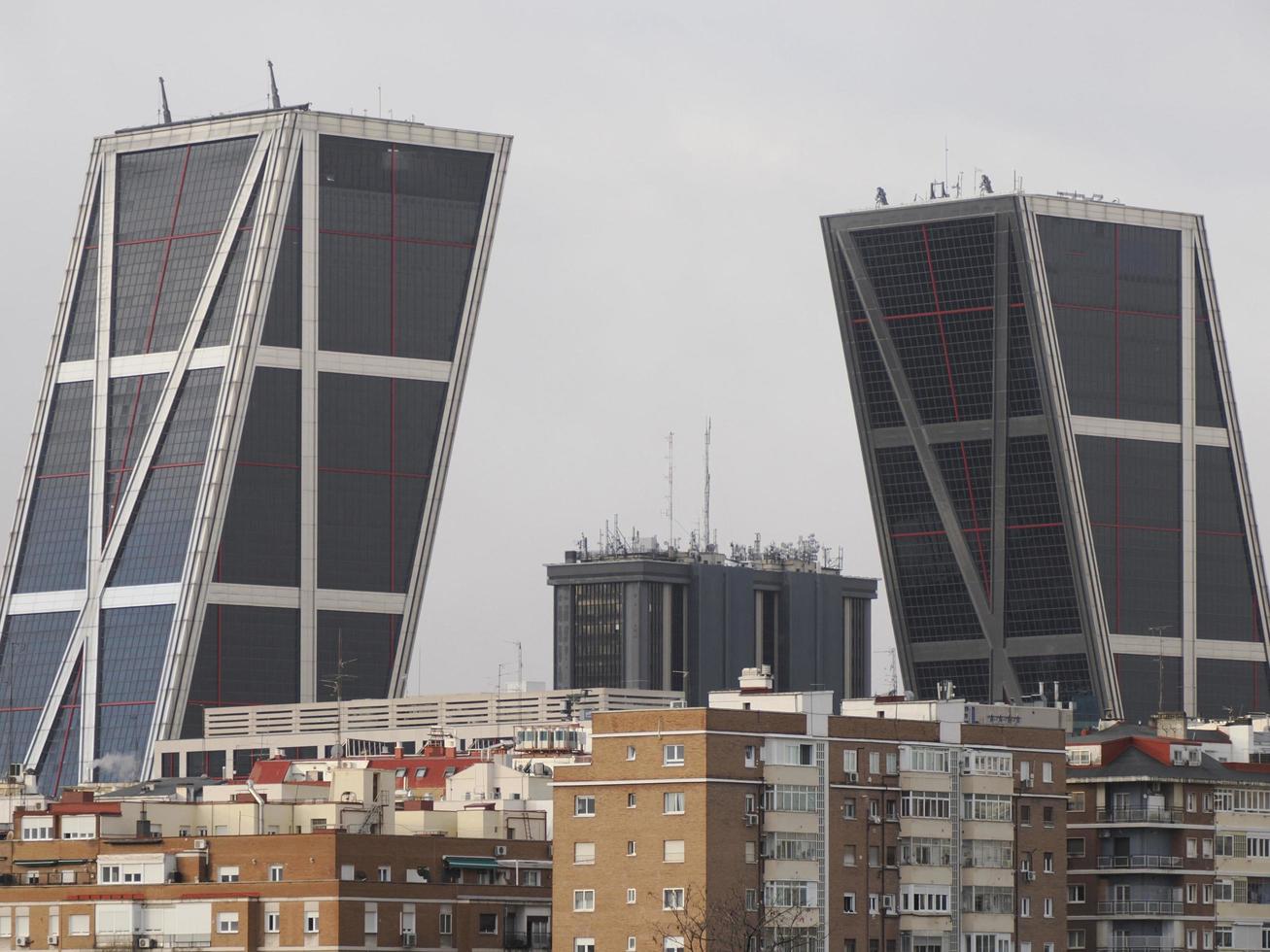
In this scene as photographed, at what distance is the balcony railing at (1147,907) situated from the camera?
470 feet

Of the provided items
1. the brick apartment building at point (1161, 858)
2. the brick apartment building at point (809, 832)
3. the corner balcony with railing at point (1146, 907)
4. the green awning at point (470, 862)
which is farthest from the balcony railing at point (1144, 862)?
the green awning at point (470, 862)

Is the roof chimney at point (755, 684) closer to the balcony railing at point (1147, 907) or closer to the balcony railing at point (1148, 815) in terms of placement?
the balcony railing at point (1148, 815)

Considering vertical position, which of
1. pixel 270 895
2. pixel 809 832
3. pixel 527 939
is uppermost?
pixel 809 832

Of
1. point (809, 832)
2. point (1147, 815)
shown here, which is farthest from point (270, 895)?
point (1147, 815)

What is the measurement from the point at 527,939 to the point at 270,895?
1067cm

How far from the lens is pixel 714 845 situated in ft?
408

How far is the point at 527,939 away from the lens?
444ft

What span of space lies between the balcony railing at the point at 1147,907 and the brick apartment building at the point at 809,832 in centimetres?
640

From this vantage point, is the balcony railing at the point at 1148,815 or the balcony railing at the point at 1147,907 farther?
the balcony railing at the point at 1148,815

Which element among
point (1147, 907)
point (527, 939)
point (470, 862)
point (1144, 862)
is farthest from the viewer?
point (1144, 862)

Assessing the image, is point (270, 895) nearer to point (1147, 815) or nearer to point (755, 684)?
point (755, 684)

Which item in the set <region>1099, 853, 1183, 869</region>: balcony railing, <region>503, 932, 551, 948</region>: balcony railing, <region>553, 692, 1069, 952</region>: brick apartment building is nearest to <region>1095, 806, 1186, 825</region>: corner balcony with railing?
<region>1099, 853, 1183, 869</region>: balcony railing

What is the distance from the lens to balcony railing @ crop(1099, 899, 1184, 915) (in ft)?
470

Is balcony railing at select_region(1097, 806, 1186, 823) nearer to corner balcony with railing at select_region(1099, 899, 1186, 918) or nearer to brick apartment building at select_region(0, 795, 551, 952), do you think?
corner balcony with railing at select_region(1099, 899, 1186, 918)
